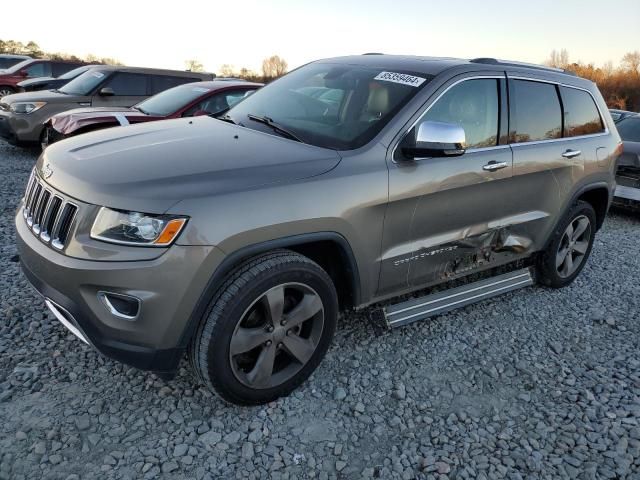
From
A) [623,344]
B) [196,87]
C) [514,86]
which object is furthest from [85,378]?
[196,87]

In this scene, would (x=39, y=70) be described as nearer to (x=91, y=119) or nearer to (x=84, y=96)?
(x=84, y=96)

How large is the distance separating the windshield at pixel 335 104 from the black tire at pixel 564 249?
1.94m

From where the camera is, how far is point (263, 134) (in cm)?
308

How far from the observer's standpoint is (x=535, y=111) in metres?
3.80

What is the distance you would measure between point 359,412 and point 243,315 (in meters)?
0.85

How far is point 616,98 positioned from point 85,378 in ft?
142

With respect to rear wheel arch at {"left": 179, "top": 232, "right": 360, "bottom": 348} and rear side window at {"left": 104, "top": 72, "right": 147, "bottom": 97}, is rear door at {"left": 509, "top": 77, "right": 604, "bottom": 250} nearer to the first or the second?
rear wheel arch at {"left": 179, "top": 232, "right": 360, "bottom": 348}

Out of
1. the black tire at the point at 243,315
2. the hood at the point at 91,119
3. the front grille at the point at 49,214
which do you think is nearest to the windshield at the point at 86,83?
the hood at the point at 91,119

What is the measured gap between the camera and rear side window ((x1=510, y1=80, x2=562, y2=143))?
3646 millimetres

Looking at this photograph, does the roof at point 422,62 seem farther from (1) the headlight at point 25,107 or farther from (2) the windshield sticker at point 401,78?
(1) the headlight at point 25,107

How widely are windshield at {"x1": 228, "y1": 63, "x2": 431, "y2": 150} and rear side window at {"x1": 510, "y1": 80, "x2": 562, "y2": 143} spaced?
904 mm

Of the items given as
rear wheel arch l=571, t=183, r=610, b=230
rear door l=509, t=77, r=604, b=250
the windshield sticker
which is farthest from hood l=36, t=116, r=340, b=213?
rear wheel arch l=571, t=183, r=610, b=230

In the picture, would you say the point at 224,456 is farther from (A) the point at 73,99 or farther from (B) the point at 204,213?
(A) the point at 73,99

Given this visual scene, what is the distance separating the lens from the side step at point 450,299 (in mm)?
3264
